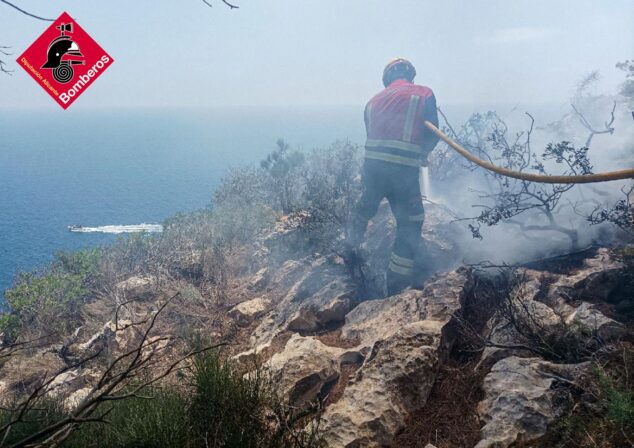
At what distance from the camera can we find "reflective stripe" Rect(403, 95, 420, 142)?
4.45m

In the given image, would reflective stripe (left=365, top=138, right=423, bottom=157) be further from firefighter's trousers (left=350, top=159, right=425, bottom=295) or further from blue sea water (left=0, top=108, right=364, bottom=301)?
blue sea water (left=0, top=108, right=364, bottom=301)

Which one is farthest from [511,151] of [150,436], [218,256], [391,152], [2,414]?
[2,414]

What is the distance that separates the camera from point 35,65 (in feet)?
13.9

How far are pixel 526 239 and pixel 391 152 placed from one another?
1964mm

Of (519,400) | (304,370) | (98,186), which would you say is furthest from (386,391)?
(98,186)

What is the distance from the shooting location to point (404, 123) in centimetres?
450

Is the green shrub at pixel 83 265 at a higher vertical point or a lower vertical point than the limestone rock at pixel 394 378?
lower

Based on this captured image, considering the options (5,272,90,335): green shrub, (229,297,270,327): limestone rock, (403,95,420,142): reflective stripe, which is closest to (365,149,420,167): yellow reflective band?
(403,95,420,142): reflective stripe

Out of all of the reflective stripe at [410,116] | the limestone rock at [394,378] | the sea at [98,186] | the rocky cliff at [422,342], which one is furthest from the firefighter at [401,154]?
the sea at [98,186]

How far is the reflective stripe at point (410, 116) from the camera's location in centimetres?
445

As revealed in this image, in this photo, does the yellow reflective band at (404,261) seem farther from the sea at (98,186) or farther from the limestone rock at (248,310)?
the sea at (98,186)

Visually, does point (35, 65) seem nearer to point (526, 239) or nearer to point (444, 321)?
point (444, 321)

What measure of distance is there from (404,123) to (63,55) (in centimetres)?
400

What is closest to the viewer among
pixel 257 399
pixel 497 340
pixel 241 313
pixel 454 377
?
pixel 257 399
